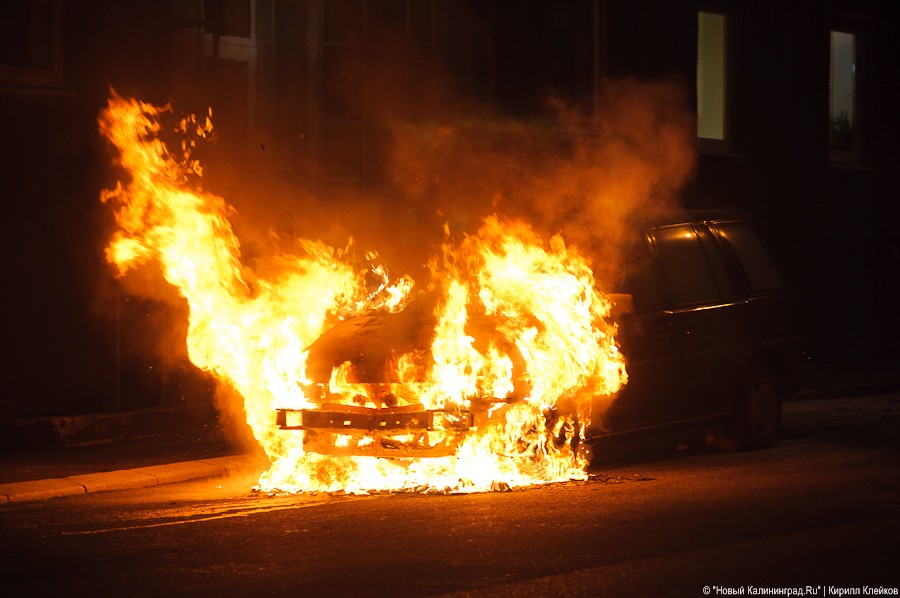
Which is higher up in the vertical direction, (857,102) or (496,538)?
(857,102)

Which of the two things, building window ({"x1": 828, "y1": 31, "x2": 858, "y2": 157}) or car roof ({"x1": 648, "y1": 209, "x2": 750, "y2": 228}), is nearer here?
car roof ({"x1": 648, "y1": 209, "x2": 750, "y2": 228})

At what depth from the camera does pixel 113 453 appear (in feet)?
40.3

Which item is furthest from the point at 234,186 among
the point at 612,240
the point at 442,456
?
the point at 442,456

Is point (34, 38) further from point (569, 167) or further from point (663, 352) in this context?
point (663, 352)

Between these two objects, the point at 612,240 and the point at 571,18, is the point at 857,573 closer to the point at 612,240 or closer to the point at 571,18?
the point at 612,240

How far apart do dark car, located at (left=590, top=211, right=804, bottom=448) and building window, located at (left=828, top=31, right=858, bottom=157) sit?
12075mm

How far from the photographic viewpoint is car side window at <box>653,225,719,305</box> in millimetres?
10992

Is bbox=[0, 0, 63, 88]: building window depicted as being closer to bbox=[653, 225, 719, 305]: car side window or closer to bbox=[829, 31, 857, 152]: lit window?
bbox=[653, 225, 719, 305]: car side window

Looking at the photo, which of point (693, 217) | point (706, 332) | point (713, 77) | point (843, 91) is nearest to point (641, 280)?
point (706, 332)

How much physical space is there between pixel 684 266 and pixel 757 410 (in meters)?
1.64

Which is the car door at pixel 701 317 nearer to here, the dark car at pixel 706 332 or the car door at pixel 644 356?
the dark car at pixel 706 332

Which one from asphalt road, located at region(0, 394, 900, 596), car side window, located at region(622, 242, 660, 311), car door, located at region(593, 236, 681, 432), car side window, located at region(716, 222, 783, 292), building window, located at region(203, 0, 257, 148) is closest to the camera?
asphalt road, located at region(0, 394, 900, 596)

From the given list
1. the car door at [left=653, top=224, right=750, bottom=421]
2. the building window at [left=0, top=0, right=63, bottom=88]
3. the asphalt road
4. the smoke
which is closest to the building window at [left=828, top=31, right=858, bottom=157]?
the smoke

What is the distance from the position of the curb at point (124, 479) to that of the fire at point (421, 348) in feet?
2.59
